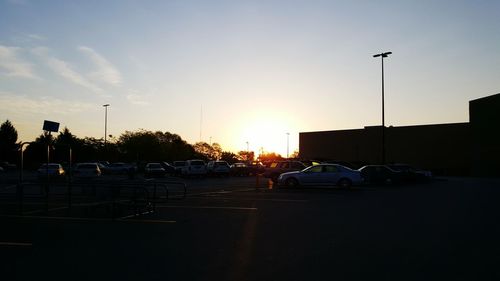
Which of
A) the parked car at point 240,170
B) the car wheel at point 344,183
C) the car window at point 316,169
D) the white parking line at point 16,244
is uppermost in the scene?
the car window at point 316,169

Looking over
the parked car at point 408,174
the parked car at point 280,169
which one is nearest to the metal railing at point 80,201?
the parked car at point 280,169

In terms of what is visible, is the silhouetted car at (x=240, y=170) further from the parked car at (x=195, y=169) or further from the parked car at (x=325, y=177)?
the parked car at (x=325, y=177)

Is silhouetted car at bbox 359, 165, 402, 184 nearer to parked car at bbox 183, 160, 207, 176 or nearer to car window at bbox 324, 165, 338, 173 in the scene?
car window at bbox 324, 165, 338, 173

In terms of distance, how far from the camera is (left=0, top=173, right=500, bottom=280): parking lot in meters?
7.73

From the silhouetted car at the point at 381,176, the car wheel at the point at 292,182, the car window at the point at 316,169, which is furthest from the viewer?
the silhouetted car at the point at 381,176

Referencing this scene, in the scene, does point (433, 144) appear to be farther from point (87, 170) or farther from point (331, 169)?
point (87, 170)

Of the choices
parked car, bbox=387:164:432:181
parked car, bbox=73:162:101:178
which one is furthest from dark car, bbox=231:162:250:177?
parked car, bbox=387:164:432:181

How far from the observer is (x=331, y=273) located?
761 cm

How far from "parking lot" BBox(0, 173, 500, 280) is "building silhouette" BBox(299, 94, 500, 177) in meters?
36.5

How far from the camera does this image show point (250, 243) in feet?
33.6

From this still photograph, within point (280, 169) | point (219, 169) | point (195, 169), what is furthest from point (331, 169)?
point (219, 169)

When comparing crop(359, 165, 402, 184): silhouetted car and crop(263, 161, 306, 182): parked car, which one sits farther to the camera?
crop(263, 161, 306, 182): parked car

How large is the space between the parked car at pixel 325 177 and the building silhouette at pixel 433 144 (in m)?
21.4

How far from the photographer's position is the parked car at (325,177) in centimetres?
2905
